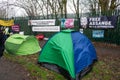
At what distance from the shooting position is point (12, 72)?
8.29 meters

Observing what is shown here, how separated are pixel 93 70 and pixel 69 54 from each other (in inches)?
45.8

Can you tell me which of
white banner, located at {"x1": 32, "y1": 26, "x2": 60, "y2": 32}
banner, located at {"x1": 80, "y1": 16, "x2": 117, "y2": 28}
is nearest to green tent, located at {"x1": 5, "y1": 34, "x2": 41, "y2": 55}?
banner, located at {"x1": 80, "y1": 16, "x2": 117, "y2": 28}

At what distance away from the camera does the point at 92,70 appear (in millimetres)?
8219

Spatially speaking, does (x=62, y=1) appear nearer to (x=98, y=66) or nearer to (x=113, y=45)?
(x=113, y=45)

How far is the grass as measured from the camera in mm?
7559

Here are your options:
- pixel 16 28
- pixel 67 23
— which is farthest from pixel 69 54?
pixel 16 28

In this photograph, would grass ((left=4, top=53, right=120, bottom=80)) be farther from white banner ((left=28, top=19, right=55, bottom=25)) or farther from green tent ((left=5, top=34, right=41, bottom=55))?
white banner ((left=28, top=19, right=55, bottom=25))

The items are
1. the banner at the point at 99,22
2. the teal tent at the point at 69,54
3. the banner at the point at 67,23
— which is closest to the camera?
the teal tent at the point at 69,54

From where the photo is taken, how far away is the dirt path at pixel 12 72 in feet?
25.1

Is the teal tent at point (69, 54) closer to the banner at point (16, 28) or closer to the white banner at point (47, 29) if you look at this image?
the white banner at point (47, 29)

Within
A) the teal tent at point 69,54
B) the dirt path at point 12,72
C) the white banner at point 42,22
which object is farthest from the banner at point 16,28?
the teal tent at point 69,54

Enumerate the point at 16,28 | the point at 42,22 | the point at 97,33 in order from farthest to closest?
the point at 16,28 < the point at 42,22 < the point at 97,33

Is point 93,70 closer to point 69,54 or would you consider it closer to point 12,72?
point 69,54

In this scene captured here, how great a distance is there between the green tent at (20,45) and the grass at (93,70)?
109cm
